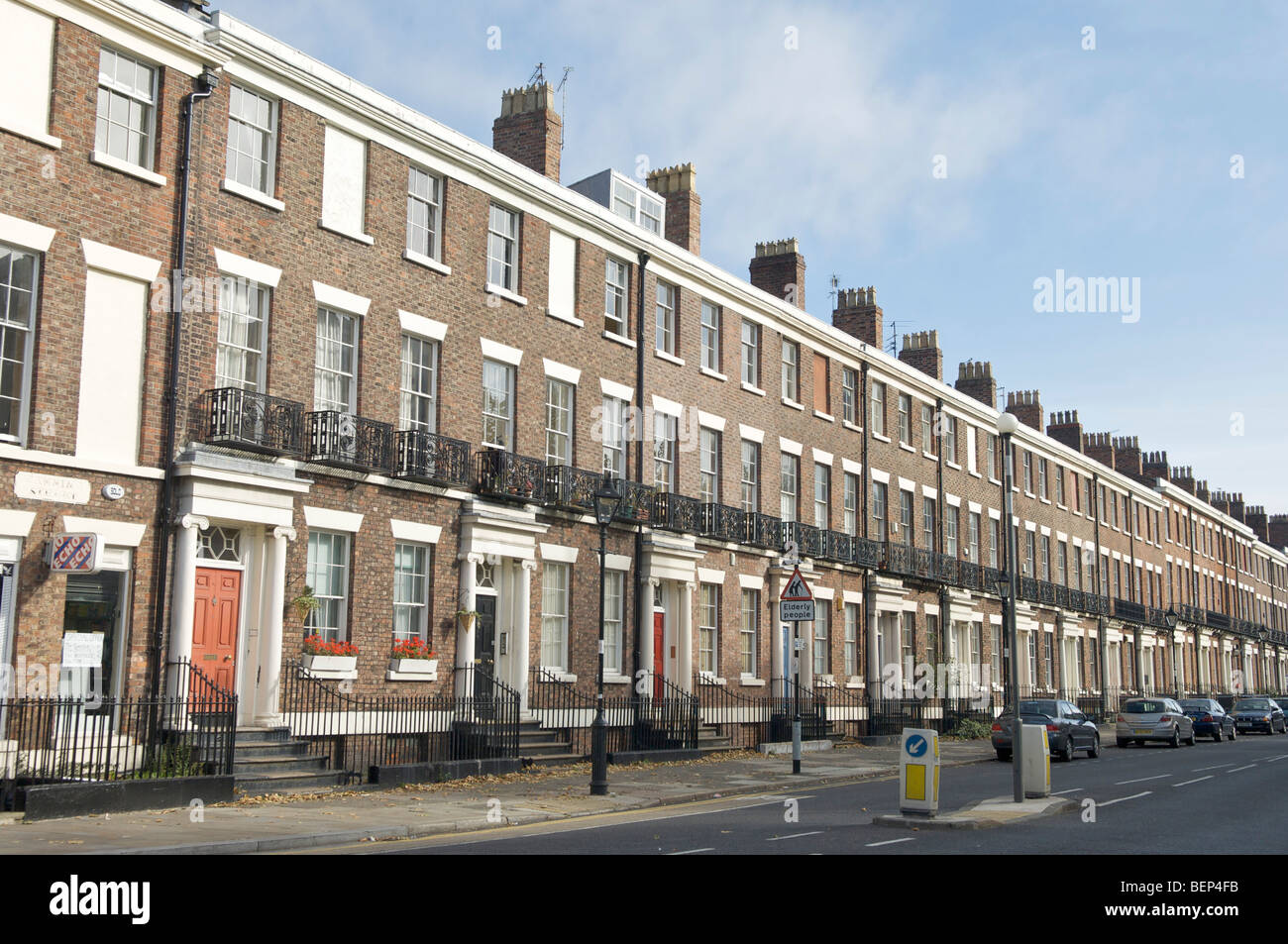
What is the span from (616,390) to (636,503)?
2543 millimetres

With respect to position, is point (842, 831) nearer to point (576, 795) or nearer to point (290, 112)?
point (576, 795)

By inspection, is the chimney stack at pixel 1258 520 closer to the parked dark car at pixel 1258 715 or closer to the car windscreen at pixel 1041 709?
the parked dark car at pixel 1258 715

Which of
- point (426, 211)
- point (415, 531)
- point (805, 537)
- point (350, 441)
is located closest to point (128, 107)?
point (350, 441)

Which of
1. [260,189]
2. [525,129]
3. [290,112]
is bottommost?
[260,189]

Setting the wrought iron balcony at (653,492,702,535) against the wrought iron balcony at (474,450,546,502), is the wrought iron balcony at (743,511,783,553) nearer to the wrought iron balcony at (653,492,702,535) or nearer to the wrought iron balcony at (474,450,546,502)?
the wrought iron balcony at (653,492,702,535)

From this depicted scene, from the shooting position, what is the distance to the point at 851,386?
3803 centimetres

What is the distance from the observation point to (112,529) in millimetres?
17109

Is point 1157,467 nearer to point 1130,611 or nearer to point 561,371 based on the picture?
point 1130,611

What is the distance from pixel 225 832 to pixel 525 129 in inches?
697

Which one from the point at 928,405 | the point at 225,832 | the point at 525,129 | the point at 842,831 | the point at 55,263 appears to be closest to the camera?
the point at 225,832

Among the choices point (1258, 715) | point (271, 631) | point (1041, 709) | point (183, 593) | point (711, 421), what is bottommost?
point (1258, 715)

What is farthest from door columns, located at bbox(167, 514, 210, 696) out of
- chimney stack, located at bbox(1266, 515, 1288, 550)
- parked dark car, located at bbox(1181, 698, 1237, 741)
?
chimney stack, located at bbox(1266, 515, 1288, 550)

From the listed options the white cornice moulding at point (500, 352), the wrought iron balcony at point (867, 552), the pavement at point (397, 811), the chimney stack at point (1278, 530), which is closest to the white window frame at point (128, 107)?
the white cornice moulding at point (500, 352)
